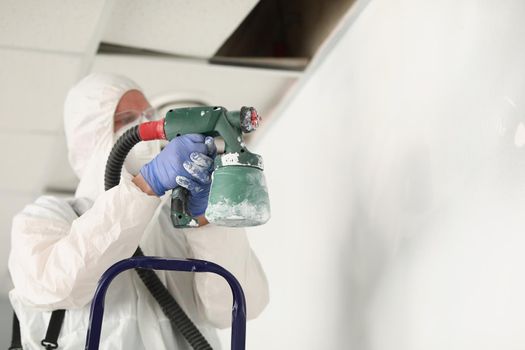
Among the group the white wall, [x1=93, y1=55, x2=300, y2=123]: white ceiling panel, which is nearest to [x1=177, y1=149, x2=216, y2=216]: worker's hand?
the white wall

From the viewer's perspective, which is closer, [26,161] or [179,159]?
[179,159]

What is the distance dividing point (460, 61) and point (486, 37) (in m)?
0.09

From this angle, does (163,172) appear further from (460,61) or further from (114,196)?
(460,61)

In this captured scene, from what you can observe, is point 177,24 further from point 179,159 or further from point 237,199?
point 237,199

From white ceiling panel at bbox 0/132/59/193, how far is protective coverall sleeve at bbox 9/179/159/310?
149cm

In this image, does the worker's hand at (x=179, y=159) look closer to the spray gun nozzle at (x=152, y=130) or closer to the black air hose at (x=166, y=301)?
the spray gun nozzle at (x=152, y=130)

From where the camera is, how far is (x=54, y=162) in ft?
10.6

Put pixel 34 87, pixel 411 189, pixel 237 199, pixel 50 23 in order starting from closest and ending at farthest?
pixel 237 199 < pixel 411 189 < pixel 50 23 < pixel 34 87

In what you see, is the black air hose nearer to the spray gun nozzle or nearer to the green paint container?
the spray gun nozzle

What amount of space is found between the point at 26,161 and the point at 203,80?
3.20 feet

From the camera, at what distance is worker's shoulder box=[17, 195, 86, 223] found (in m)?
1.61

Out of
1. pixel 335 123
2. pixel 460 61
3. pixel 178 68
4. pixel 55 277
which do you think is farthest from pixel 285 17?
pixel 55 277

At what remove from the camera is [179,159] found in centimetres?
137

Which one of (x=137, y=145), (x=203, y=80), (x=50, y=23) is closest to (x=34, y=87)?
(x=50, y=23)
